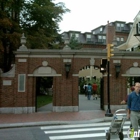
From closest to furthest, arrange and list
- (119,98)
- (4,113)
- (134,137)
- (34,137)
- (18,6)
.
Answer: (134,137), (34,137), (4,113), (119,98), (18,6)

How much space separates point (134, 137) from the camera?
736 centimetres

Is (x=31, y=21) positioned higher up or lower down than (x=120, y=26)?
lower down

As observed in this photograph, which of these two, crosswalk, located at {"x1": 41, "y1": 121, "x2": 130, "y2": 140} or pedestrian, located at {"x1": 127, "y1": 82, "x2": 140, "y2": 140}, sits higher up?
pedestrian, located at {"x1": 127, "y1": 82, "x2": 140, "y2": 140}

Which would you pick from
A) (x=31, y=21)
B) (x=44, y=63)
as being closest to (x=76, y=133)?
(x=44, y=63)

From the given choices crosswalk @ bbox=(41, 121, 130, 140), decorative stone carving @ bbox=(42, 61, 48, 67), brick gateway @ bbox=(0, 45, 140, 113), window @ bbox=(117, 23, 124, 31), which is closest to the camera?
crosswalk @ bbox=(41, 121, 130, 140)

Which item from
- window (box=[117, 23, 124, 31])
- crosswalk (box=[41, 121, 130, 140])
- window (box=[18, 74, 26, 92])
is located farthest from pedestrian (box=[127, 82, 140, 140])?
window (box=[117, 23, 124, 31])

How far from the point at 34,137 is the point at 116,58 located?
10255 mm

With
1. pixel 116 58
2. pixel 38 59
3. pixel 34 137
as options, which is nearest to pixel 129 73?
pixel 116 58

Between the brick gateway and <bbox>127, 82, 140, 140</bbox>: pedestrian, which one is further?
the brick gateway

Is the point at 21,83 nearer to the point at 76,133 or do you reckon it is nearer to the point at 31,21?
the point at 76,133

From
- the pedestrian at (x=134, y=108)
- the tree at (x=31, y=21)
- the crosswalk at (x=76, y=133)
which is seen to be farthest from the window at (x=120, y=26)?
the pedestrian at (x=134, y=108)

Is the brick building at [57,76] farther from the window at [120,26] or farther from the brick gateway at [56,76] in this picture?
the window at [120,26]

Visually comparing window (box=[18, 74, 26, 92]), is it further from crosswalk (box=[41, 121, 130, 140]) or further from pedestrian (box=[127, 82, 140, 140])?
pedestrian (box=[127, 82, 140, 140])

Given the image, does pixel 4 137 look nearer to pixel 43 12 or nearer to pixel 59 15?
pixel 43 12
